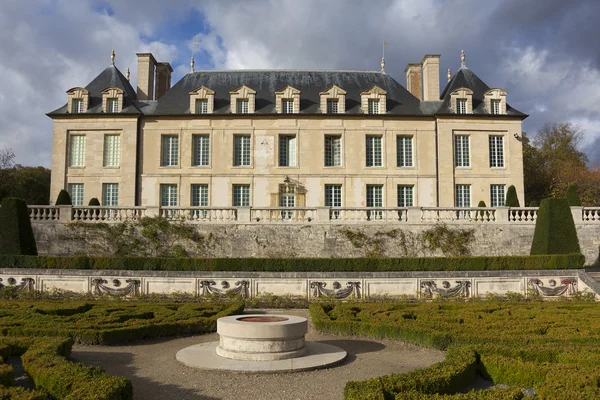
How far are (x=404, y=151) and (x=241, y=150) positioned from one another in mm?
8770

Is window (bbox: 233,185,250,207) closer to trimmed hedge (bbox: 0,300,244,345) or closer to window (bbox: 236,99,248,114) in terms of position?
window (bbox: 236,99,248,114)

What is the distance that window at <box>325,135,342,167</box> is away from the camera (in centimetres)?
2831

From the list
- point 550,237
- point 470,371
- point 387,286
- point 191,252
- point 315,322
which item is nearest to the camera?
point 470,371

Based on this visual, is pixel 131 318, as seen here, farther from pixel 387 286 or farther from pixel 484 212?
pixel 484 212

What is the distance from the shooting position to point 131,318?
10625 mm

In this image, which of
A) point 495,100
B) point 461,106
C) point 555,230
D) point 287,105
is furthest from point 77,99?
point 555,230

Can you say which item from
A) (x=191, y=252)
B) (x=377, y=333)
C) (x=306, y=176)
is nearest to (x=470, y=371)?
(x=377, y=333)

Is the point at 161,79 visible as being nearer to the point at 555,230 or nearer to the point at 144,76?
the point at 144,76

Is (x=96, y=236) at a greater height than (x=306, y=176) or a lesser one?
lesser

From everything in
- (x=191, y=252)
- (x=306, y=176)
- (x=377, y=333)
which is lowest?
(x=377, y=333)

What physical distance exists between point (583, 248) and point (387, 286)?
473 inches

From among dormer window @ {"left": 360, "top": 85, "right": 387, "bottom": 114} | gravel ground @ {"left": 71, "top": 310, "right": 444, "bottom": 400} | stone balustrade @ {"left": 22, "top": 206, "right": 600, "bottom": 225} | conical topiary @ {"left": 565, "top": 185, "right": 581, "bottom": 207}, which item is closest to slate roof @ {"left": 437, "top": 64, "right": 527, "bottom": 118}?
dormer window @ {"left": 360, "top": 85, "right": 387, "bottom": 114}

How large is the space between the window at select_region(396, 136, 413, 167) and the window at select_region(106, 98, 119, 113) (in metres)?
15.2

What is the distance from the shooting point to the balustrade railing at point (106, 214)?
2127cm
